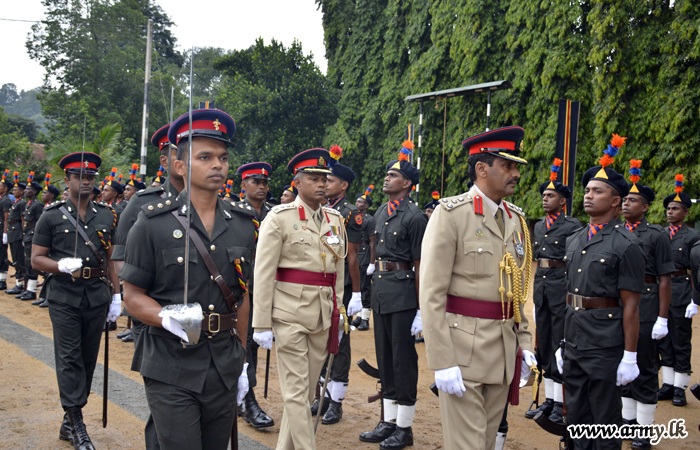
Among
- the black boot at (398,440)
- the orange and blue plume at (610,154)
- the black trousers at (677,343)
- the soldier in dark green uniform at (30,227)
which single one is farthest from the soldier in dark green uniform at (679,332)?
the soldier in dark green uniform at (30,227)

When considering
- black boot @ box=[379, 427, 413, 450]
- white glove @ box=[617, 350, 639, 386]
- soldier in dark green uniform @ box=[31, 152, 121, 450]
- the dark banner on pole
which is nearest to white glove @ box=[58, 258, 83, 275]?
soldier in dark green uniform @ box=[31, 152, 121, 450]

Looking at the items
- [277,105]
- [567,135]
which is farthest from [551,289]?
[277,105]

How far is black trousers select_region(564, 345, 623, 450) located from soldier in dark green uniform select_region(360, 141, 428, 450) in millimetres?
1395

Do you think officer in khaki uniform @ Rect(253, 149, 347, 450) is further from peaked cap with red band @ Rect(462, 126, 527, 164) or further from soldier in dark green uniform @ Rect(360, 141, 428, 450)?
peaked cap with red band @ Rect(462, 126, 527, 164)

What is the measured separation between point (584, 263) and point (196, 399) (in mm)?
3270

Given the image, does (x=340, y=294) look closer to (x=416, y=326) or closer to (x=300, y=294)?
(x=300, y=294)

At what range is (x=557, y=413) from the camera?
6.33 meters

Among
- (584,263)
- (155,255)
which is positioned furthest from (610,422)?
(155,255)

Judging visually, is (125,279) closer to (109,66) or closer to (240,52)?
(240,52)

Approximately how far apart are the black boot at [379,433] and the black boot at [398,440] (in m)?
0.17

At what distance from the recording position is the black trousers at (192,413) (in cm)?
285

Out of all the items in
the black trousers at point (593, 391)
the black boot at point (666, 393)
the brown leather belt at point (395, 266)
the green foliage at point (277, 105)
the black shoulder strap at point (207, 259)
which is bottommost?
the black boot at point (666, 393)

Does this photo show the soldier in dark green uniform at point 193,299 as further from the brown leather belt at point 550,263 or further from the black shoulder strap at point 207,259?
the brown leather belt at point 550,263

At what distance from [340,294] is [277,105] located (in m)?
25.1
